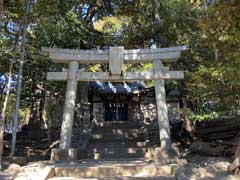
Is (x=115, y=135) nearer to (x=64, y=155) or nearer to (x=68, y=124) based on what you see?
(x=68, y=124)

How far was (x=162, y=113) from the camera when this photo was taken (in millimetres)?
9766

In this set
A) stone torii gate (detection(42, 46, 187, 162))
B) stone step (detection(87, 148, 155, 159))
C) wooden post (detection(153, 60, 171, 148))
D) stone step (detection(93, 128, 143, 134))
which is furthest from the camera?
stone step (detection(93, 128, 143, 134))

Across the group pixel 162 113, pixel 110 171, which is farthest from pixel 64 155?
pixel 162 113

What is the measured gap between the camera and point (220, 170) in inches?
293

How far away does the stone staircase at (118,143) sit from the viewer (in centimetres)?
1136

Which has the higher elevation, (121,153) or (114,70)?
(114,70)

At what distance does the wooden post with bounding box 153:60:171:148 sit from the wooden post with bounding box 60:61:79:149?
2810 millimetres

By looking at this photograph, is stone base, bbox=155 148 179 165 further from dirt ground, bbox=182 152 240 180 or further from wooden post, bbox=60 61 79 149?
wooden post, bbox=60 61 79 149

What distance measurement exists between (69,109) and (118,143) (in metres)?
4.01

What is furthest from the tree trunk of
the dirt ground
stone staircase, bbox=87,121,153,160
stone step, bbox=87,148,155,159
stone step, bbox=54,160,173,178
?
stone step, bbox=54,160,173,178

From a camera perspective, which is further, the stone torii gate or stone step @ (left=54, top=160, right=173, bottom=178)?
the stone torii gate

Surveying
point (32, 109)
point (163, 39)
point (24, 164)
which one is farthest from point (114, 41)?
point (24, 164)

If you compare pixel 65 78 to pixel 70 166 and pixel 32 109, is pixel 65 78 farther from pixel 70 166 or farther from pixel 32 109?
pixel 32 109

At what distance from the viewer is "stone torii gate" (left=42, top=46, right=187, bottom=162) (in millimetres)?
9914
